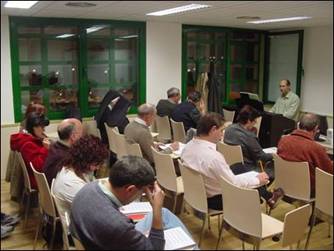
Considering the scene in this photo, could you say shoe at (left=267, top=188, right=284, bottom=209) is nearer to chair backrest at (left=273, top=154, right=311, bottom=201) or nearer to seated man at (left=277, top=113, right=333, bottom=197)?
chair backrest at (left=273, top=154, right=311, bottom=201)

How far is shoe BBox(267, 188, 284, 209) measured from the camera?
94.7 inches

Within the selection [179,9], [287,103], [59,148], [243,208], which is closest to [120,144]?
[59,148]

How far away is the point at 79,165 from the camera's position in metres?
1.73

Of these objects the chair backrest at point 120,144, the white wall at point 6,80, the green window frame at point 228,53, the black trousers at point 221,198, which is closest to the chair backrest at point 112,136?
the chair backrest at point 120,144

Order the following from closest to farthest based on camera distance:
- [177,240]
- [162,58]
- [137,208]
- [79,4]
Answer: [177,240]
[137,208]
[79,4]
[162,58]

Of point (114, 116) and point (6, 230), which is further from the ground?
point (114, 116)

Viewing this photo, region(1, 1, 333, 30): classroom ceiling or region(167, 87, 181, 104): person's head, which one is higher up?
region(1, 1, 333, 30): classroom ceiling

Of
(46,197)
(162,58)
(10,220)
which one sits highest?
(162,58)

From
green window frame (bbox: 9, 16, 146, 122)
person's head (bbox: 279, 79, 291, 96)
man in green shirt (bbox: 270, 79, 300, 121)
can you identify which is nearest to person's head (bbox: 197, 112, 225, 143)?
man in green shirt (bbox: 270, 79, 300, 121)

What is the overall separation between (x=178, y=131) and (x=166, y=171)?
1.38 m

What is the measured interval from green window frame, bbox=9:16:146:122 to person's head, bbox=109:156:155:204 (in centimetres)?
307

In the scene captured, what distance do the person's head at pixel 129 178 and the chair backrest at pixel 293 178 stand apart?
132 cm

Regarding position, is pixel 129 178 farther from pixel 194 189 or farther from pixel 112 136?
pixel 112 136

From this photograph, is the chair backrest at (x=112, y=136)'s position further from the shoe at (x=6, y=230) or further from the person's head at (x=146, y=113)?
the shoe at (x=6, y=230)
